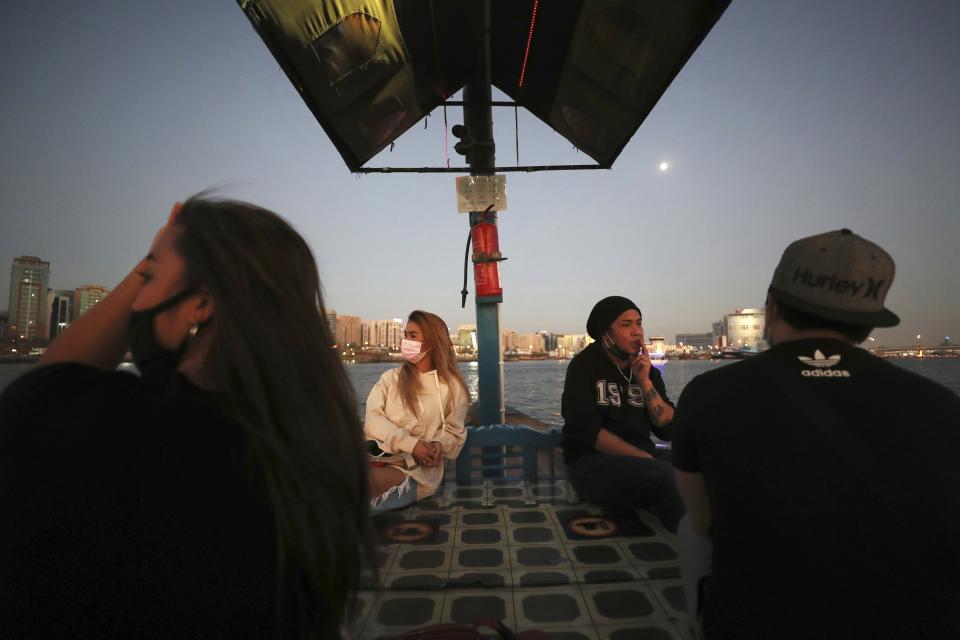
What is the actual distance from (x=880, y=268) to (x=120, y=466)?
6.46ft

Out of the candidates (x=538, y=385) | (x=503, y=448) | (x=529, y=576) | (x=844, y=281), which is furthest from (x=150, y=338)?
(x=538, y=385)

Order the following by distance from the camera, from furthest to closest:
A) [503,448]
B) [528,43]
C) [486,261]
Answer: [486,261] < [528,43] < [503,448]

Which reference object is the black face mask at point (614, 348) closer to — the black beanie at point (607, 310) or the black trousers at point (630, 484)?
the black beanie at point (607, 310)

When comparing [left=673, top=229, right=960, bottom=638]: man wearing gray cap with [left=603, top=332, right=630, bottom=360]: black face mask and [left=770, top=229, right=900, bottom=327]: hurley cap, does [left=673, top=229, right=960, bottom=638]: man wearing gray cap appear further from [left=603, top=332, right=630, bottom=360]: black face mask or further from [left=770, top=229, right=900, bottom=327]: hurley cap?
[left=603, top=332, right=630, bottom=360]: black face mask

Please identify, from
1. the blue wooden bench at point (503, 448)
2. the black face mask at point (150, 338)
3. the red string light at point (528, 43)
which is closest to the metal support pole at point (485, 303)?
the red string light at point (528, 43)

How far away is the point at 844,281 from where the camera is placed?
4.56 feet

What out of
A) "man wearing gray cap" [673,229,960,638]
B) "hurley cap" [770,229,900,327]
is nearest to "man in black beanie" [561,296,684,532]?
"man wearing gray cap" [673,229,960,638]

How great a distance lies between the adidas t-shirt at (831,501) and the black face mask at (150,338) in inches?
56.5

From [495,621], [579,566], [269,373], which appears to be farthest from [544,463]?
[269,373]

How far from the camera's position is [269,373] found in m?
0.92

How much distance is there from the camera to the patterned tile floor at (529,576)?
7.54 ft

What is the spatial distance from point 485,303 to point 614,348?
188 centimetres

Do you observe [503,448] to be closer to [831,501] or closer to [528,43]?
[831,501]

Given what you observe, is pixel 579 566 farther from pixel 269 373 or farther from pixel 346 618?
pixel 269 373
